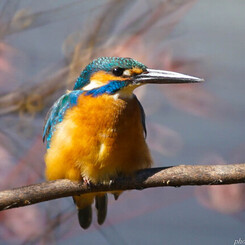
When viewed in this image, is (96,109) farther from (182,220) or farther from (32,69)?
(182,220)

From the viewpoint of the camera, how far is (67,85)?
2.55 metres

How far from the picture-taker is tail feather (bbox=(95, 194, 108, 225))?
8.40 ft

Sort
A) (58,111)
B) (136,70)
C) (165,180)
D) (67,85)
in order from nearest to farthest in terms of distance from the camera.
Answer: (165,180) < (136,70) < (58,111) < (67,85)

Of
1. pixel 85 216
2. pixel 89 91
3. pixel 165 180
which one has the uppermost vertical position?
pixel 89 91

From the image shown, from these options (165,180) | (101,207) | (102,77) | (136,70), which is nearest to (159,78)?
(136,70)

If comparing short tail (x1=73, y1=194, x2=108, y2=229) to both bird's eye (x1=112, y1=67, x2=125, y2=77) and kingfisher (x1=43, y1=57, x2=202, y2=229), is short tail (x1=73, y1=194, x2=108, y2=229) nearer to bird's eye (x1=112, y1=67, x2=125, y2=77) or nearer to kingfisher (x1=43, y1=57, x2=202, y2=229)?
kingfisher (x1=43, y1=57, x2=202, y2=229)

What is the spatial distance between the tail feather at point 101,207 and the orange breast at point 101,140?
0.32 meters

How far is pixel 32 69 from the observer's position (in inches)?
119

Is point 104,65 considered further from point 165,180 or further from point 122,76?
point 165,180

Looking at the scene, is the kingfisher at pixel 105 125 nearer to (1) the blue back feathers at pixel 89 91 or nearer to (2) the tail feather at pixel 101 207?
(1) the blue back feathers at pixel 89 91

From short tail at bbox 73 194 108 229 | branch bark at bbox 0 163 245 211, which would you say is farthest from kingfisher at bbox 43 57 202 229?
short tail at bbox 73 194 108 229

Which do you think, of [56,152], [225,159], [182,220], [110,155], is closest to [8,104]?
[56,152]

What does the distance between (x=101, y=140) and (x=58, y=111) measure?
0.82ft

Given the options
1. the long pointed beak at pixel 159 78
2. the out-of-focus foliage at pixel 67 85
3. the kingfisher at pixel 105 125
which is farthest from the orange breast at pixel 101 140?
the out-of-focus foliage at pixel 67 85
